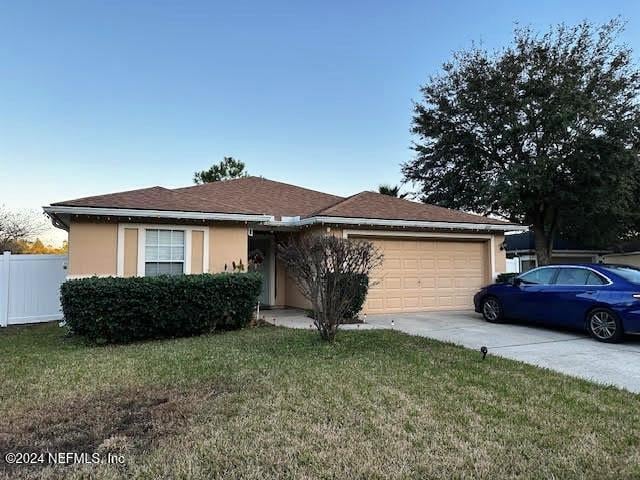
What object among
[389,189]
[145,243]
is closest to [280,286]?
[145,243]

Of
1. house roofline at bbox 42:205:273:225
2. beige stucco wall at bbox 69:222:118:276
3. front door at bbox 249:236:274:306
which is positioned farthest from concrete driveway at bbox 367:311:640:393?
beige stucco wall at bbox 69:222:118:276

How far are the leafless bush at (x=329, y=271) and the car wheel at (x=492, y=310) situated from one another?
449cm

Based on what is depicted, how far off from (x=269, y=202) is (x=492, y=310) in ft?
26.1

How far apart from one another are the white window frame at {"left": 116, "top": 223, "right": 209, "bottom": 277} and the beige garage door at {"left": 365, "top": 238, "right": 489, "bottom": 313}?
15.1ft

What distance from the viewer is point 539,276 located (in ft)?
30.5

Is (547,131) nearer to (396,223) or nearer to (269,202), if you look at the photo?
(396,223)

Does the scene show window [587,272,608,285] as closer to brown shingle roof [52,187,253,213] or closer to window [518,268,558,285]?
window [518,268,558,285]

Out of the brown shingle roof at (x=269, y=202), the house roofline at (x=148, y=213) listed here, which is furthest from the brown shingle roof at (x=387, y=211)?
the house roofline at (x=148, y=213)

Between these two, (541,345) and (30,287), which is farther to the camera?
(30,287)

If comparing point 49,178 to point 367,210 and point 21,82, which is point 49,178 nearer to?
point 21,82

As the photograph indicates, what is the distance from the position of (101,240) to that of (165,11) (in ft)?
21.8

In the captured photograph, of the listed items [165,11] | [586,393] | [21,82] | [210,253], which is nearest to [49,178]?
[21,82]

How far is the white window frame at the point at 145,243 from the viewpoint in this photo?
950 centimetres

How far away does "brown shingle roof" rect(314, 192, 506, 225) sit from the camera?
11472 millimetres
